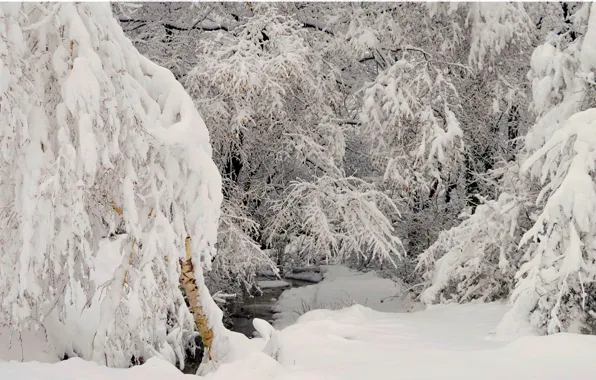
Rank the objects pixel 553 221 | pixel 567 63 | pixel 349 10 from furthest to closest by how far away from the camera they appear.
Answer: pixel 349 10 → pixel 567 63 → pixel 553 221

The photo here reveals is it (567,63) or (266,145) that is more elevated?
(567,63)

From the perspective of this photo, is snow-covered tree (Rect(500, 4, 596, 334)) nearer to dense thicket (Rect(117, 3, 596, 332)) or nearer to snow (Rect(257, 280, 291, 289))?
dense thicket (Rect(117, 3, 596, 332))

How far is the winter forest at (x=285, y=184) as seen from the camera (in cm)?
340

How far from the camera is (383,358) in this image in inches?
174

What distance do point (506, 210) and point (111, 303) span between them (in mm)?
5483

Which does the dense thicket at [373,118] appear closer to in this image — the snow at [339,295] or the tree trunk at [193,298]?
the snow at [339,295]

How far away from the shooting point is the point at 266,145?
373 inches

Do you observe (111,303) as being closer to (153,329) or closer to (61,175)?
(153,329)

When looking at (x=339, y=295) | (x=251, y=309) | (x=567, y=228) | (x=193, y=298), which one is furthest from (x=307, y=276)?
(x=193, y=298)

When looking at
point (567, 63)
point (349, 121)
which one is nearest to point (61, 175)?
point (567, 63)

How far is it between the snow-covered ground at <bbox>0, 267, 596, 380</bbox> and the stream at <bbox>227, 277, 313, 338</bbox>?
4.69 m

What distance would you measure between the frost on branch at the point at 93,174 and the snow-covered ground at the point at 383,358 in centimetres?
38

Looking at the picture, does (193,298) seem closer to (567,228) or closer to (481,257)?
(567,228)

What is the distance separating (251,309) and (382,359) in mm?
8228
